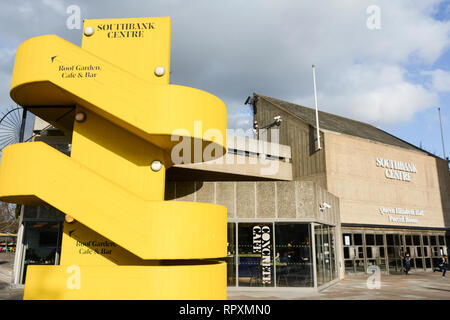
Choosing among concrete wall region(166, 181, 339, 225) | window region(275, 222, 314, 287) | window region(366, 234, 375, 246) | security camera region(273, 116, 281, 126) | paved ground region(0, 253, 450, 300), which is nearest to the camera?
paved ground region(0, 253, 450, 300)

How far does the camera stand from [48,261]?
16453mm

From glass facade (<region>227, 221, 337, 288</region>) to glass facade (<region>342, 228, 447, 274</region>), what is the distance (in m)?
9.12

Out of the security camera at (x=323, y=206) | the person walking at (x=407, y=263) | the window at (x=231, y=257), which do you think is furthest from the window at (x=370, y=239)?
the window at (x=231, y=257)

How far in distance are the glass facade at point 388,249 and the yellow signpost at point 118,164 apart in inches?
654

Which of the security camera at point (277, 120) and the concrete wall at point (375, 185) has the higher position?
the security camera at point (277, 120)

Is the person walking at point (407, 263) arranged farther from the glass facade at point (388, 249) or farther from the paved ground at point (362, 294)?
the paved ground at point (362, 294)

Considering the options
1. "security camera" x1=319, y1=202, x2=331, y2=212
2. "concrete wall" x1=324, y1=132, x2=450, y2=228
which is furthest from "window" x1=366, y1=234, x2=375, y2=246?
"security camera" x1=319, y1=202, x2=331, y2=212

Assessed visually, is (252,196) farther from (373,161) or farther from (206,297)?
(373,161)

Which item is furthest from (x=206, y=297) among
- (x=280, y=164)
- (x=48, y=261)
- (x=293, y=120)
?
(x=293, y=120)

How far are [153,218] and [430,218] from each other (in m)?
28.6

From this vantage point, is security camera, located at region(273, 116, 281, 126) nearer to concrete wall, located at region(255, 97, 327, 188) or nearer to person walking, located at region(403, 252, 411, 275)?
concrete wall, located at region(255, 97, 327, 188)

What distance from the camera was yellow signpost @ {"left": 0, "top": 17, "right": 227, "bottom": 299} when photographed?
31.8 feet

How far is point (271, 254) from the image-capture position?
1619 cm

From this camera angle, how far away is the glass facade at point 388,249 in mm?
24656
